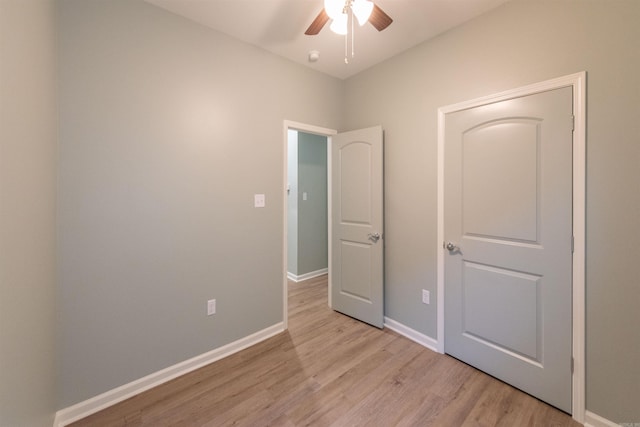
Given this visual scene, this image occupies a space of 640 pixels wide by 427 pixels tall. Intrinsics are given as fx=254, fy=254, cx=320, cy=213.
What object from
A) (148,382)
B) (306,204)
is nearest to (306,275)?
(306,204)

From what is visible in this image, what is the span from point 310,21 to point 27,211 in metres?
2.10

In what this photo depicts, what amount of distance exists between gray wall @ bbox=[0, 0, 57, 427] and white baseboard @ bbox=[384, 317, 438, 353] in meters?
2.49

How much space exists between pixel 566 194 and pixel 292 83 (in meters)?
2.38

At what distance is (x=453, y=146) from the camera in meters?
2.07

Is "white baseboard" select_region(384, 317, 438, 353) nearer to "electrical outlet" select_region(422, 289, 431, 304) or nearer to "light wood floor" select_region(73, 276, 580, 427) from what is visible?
"light wood floor" select_region(73, 276, 580, 427)

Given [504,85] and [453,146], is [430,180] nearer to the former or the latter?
[453,146]

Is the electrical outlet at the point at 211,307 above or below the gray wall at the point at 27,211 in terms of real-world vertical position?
below

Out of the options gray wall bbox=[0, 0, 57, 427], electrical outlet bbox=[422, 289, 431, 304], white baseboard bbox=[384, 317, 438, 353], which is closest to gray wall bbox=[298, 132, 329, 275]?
white baseboard bbox=[384, 317, 438, 353]

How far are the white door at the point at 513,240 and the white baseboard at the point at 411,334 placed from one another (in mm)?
153

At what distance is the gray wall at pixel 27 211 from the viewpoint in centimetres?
81

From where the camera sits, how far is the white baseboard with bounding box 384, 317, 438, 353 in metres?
2.27

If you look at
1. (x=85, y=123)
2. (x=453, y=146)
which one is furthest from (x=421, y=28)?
(x=85, y=123)

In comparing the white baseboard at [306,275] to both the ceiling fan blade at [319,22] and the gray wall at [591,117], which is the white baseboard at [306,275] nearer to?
the gray wall at [591,117]

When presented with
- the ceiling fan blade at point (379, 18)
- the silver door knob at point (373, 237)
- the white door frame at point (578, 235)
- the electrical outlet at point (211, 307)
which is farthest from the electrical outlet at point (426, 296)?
the ceiling fan blade at point (379, 18)
